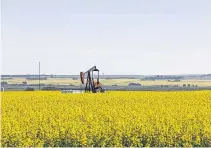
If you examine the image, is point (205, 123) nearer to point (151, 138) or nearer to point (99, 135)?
point (151, 138)

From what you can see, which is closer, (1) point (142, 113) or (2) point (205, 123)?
(2) point (205, 123)

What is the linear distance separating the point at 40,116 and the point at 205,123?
5696mm

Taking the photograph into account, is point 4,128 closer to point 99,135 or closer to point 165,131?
point 99,135

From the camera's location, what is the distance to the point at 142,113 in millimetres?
19016

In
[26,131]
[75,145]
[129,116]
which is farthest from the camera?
[129,116]

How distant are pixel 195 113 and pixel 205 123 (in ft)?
8.73

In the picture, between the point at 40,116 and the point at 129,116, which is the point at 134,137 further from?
the point at 40,116

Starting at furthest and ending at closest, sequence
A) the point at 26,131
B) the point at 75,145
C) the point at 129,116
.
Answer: the point at 129,116
the point at 26,131
the point at 75,145

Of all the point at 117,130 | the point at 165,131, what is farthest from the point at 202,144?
the point at 117,130

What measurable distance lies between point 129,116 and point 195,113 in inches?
104

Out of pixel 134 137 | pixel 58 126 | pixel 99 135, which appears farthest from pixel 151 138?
pixel 58 126

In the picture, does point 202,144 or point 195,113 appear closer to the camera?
point 202,144

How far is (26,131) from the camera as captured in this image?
52.3 feet

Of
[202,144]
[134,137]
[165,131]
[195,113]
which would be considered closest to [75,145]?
[134,137]
